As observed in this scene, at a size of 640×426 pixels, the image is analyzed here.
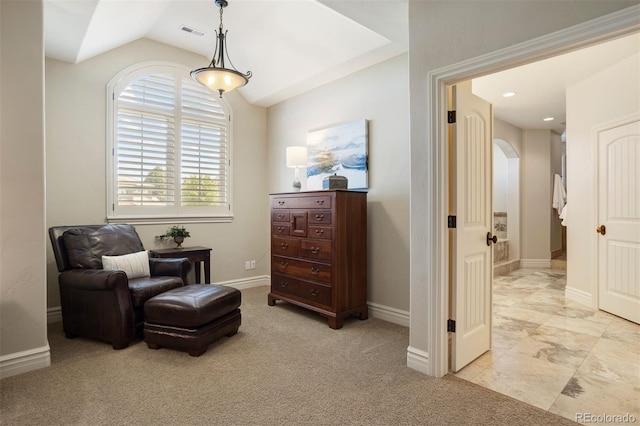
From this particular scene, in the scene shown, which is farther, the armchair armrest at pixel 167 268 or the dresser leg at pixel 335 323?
the armchair armrest at pixel 167 268

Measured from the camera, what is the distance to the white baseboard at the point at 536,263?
6.64 meters

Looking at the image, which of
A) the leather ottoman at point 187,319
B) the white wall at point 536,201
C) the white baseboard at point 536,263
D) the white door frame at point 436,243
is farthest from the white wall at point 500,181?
the leather ottoman at point 187,319

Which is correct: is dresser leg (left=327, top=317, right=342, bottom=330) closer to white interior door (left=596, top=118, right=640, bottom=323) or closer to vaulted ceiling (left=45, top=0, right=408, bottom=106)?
vaulted ceiling (left=45, top=0, right=408, bottom=106)

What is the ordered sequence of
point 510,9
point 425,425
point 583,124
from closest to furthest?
point 425,425 < point 510,9 < point 583,124

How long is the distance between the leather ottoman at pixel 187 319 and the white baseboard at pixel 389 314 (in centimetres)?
161

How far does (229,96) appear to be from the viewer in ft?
16.1

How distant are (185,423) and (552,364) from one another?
8.55ft

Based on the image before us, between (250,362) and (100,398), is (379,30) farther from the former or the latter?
(100,398)

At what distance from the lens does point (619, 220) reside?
370 cm

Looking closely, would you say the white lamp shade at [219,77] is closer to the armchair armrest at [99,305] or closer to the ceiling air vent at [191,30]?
the ceiling air vent at [191,30]

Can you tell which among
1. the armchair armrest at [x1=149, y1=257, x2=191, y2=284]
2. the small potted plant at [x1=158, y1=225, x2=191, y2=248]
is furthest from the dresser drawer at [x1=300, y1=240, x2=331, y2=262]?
the small potted plant at [x1=158, y1=225, x2=191, y2=248]

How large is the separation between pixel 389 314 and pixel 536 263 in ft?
15.4

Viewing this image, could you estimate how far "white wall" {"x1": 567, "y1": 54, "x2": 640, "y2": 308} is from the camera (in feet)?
12.0

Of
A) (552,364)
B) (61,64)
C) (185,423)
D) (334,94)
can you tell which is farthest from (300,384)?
(61,64)
